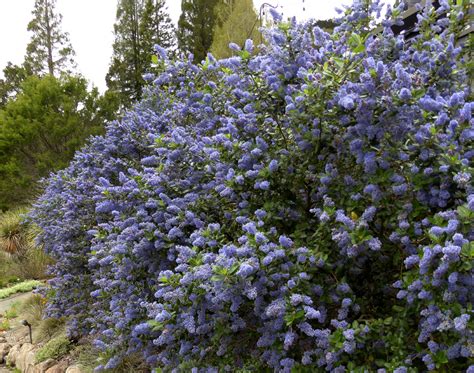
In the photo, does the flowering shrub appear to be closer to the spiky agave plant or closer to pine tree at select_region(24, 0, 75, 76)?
the spiky agave plant

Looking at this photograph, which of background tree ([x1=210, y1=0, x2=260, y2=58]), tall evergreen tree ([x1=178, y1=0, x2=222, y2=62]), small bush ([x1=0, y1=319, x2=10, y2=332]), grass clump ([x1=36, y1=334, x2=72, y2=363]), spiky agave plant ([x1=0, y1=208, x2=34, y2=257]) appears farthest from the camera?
tall evergreen tree ([x1=178, y1=0, x2=222, y2=62])

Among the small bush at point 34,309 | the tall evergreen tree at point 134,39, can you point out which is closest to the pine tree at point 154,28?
the tall evergreen tree at point 134,39

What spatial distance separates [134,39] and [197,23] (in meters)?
4.52

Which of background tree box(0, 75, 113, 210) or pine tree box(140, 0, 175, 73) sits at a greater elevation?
pine tree box(140, 0, 175, 73)

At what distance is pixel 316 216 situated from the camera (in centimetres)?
252

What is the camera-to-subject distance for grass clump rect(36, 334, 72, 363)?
5000 millimetres

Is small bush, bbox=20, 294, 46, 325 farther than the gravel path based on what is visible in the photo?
No

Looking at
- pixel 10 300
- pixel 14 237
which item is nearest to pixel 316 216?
pixel 10 300

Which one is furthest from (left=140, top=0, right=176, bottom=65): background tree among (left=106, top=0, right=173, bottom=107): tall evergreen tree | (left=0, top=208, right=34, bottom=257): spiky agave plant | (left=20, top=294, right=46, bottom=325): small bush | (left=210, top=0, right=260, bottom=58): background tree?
(left=20, top=294, right=46, bottom=325): small bush

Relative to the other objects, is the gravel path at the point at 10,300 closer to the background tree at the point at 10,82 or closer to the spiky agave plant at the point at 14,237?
the spiky agave plant at the point at 14,237

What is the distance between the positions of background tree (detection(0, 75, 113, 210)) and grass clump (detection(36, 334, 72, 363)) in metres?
9.09

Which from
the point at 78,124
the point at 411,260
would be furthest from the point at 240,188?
the point at 78,124

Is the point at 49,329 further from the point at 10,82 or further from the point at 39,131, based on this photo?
the point at 10,82

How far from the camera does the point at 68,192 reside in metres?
5.29
